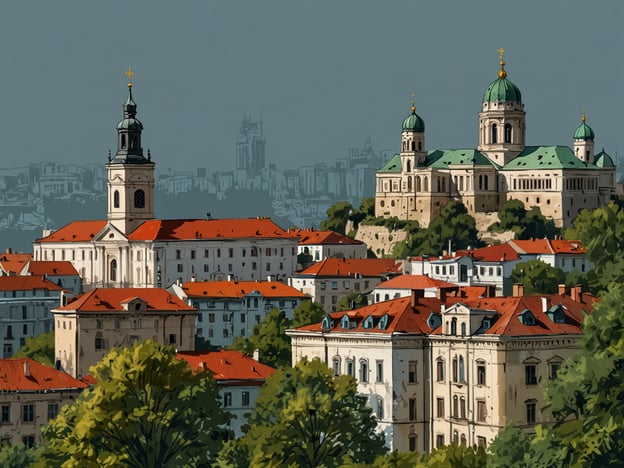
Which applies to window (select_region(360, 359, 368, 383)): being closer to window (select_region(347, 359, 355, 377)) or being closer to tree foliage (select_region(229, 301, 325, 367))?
window (select_region(347, 359, 355, 377))

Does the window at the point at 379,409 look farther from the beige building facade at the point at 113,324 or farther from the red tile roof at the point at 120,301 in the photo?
the red tile roof at the point at 120,301

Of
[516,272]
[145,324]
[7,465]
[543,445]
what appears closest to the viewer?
[543,445]

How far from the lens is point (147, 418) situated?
107 m

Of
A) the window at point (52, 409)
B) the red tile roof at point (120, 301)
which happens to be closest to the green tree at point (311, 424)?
the window at point (52, 409)

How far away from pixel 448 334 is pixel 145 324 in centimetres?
4245

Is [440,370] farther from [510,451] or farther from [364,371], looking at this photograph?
[510,451]

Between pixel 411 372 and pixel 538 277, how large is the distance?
62438 millimetres

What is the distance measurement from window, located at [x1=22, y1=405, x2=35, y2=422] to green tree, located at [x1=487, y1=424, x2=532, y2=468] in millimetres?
42324

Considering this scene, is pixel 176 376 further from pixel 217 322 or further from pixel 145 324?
pixel 217 322

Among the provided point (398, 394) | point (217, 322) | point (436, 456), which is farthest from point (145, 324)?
point (436, 456)

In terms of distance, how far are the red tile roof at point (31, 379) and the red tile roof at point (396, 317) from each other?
1278 cm

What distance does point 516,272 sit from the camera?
197375 millimetres

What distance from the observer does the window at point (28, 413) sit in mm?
136637

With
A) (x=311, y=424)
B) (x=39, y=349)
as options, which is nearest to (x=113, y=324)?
(x=39, y=349)
